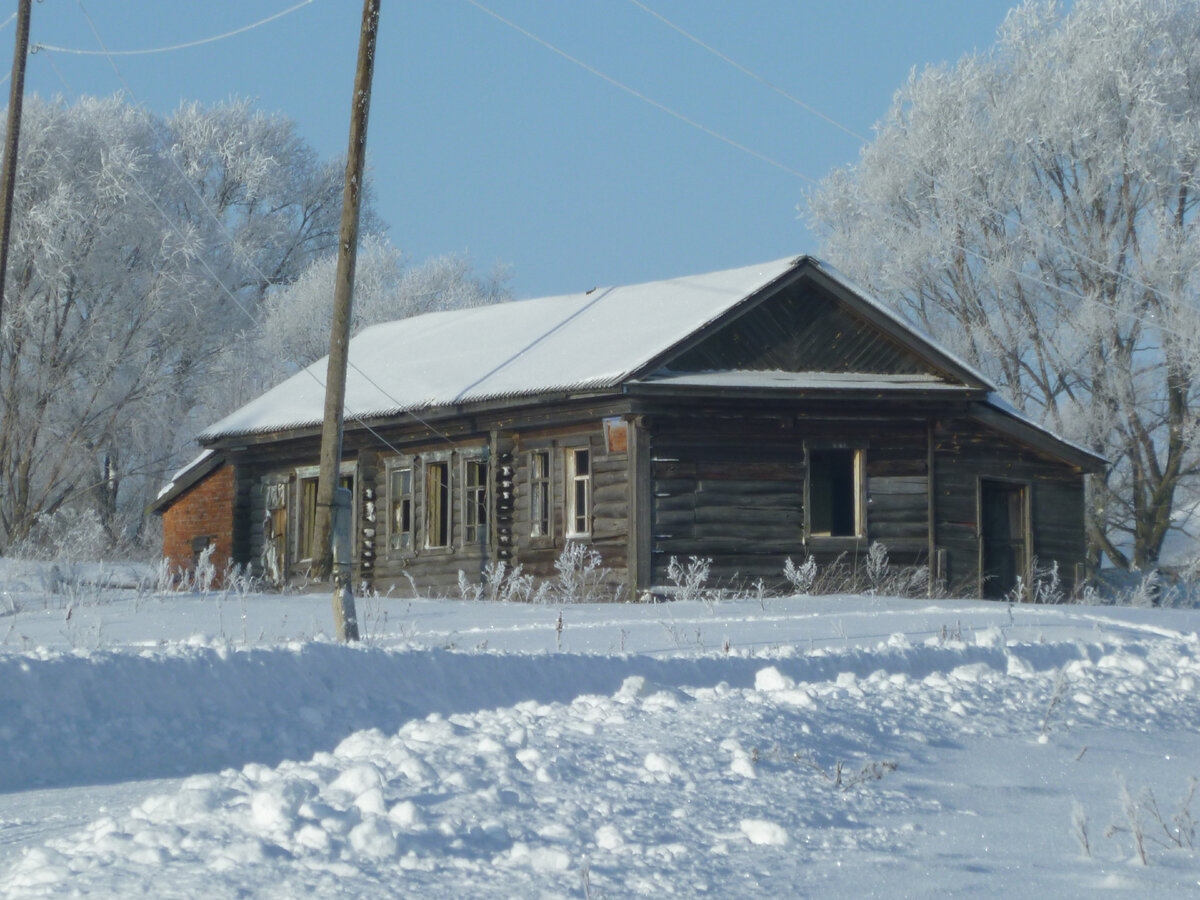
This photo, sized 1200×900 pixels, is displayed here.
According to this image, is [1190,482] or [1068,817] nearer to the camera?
[1068,817]

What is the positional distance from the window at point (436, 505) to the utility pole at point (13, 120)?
7.08 meters

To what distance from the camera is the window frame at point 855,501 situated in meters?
20.7

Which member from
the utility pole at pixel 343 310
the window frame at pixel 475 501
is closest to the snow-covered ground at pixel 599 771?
the utility pole at pixel 343 310

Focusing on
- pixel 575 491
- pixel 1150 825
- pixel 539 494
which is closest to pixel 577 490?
pixel 575 491

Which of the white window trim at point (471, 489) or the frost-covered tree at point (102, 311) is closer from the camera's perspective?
the white window trim at point (471, 489)

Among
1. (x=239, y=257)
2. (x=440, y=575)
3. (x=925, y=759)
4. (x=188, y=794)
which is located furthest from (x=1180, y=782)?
(x=239, y=257)

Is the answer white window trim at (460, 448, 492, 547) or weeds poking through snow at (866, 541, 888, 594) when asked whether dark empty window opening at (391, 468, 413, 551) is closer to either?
white window trim at (460, 448, 492, 547)

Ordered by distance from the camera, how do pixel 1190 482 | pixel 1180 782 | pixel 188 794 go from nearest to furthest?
pixel 188 794 < pixel 1180 782 < pixel 1190 482

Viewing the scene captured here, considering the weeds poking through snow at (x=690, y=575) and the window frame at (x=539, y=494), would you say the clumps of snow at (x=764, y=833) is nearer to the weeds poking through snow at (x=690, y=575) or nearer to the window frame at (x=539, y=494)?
the weeds poking through snow at (x=690, y=575)

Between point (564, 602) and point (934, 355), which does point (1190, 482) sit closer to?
point (934, 355)

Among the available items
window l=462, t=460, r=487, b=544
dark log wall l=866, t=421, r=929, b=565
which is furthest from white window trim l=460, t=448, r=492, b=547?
dark log wall l=866, t=421, r=929, b=565

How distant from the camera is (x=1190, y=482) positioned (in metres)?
30.7

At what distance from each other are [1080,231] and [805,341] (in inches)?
464

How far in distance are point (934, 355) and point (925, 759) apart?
14504mm
